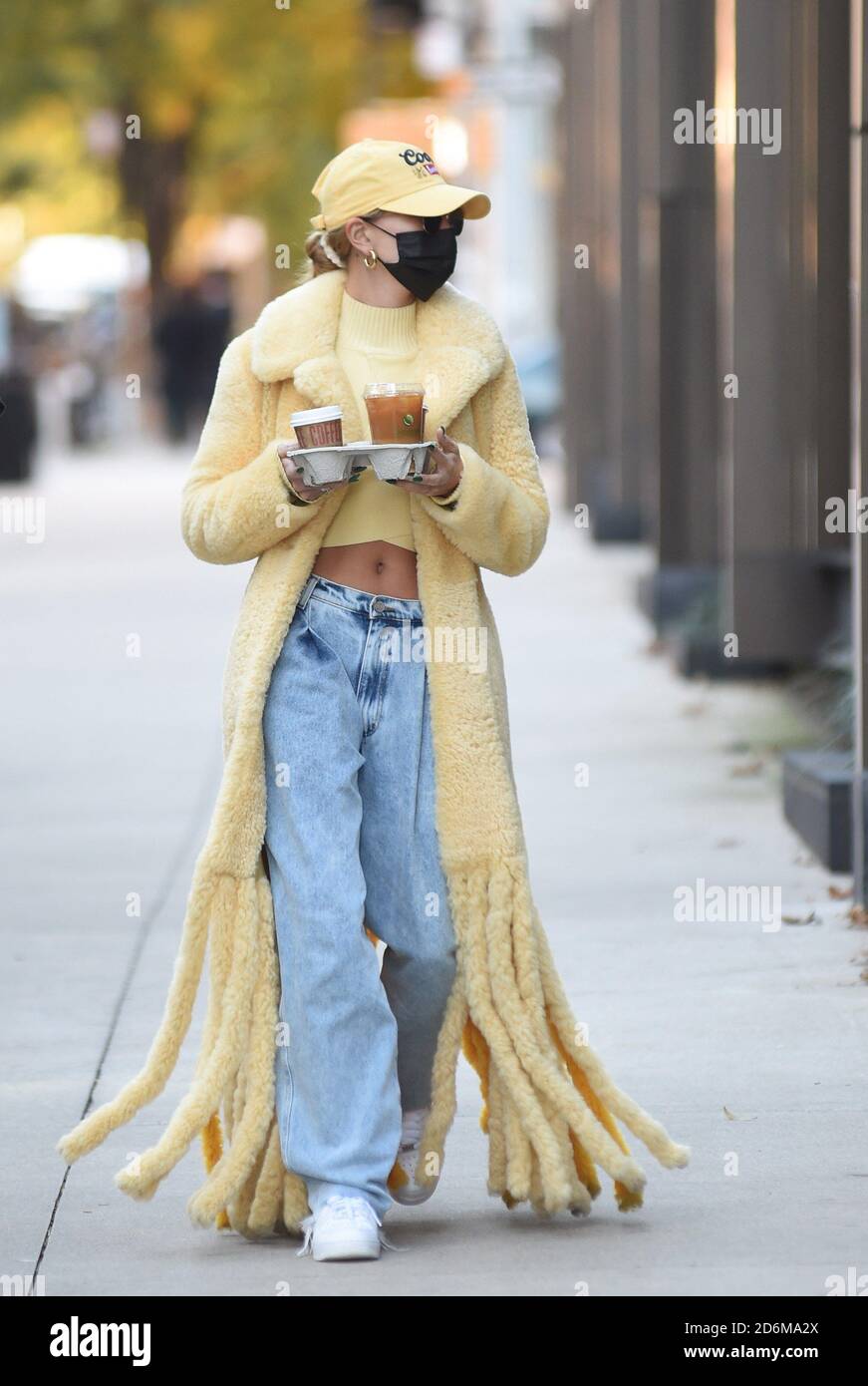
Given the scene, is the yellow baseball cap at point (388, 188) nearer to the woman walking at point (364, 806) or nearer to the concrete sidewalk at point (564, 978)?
the woman walking at point (364, 806)

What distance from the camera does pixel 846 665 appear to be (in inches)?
425

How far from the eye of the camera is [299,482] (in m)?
4.62

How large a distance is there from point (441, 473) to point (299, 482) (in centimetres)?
24

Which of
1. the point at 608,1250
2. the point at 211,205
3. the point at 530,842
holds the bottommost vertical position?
the point at 211,205

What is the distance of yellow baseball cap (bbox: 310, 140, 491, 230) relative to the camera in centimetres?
477

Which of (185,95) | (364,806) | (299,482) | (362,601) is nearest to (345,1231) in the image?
(364,806)

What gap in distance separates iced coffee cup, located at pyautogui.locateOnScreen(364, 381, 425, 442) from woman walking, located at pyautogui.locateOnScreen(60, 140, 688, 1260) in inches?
6.9

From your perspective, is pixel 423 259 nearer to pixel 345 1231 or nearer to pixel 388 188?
pixel 388 188

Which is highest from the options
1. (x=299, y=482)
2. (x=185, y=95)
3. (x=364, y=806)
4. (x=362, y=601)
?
(x=299, y=482)

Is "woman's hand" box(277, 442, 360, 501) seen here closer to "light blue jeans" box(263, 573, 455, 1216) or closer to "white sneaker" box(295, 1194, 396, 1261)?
"light blue jeans" box(263, 573, 455, 1216)

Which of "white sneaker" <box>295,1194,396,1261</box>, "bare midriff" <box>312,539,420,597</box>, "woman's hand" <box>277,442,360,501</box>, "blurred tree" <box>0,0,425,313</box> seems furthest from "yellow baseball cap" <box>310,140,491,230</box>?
"blurred tree" <box>0,0,425,313</box>
